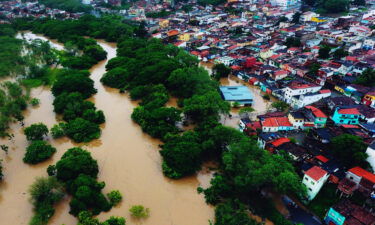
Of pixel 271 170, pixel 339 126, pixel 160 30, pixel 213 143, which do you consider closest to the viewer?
pixel 271 170

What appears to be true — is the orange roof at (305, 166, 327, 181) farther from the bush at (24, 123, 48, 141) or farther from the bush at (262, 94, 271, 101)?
the bush at (24, 123, 48, 141)

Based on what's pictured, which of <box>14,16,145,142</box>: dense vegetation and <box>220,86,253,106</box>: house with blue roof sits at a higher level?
<box>14,16,145,142</box>: dense vegetation

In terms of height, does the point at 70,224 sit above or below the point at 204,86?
below

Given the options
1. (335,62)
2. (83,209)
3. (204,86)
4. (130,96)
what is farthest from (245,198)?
(335,62)

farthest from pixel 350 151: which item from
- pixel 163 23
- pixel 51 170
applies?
pixel 163 23

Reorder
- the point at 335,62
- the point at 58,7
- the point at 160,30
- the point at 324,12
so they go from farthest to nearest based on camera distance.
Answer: the point at 58,7 → the point at 324,12 → the point at 160,30 → the point at 335,62

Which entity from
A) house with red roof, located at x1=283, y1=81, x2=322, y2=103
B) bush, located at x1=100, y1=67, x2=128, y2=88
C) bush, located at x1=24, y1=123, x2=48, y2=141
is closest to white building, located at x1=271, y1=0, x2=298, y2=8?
house with red roof, located at x1=283, y1=81, x2=322, y2=103

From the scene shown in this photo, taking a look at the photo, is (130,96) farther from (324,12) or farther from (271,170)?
(324,12)
